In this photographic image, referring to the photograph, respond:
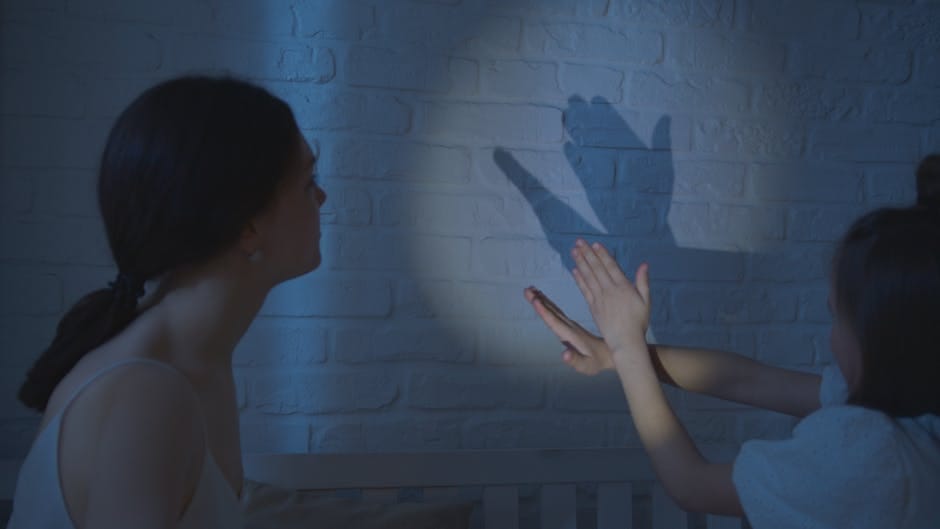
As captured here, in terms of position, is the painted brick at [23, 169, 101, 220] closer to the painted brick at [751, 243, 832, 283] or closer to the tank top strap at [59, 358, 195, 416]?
the tank top strap at [59, 358, 195, 416]

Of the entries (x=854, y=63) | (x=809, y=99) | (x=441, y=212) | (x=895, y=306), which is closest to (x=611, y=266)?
(x=895, y=306)

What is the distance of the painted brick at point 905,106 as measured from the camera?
5.45ft

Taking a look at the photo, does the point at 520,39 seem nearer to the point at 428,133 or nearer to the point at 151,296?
the point at 428,133

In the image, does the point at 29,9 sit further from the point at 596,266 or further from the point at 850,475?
the point at 850,475

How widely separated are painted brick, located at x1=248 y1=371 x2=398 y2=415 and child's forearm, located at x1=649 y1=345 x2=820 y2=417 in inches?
20.9

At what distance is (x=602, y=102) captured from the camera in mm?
1546

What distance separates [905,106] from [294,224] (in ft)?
4.66

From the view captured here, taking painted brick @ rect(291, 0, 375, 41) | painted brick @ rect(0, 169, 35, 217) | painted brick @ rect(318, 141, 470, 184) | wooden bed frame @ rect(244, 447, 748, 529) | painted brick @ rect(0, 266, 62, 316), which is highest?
painted brick @ rect(291, 0, 375, 41)

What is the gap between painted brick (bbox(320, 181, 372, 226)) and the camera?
4.78ft

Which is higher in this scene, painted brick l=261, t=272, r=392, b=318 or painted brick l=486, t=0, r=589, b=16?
painted brick l=486, t=0, r=589, b=16

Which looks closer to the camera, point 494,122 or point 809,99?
point 494,122

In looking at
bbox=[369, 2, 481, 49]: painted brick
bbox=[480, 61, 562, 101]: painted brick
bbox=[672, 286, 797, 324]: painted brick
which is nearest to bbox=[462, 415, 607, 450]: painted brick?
bbox=[672, 286, 797, 324]: painted brick

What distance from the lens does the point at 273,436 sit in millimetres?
1459

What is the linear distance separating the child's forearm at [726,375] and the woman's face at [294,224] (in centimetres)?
64
